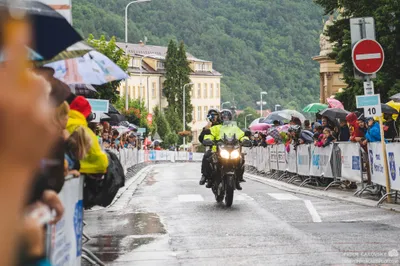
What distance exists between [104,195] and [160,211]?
8.37 metres

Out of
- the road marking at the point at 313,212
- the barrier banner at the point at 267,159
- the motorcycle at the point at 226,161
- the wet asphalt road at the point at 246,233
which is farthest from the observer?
the barrier banner at the point at 267,159

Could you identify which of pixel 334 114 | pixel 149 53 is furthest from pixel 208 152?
pixel 149 53

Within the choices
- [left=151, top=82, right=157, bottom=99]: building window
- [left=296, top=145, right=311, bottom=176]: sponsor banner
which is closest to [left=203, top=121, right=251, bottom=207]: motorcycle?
[left=296, top=145, right=311, bottom=176]: sponsor banner

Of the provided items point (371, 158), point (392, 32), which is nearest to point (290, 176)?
point (392, 32)

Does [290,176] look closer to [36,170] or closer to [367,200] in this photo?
[367,200]

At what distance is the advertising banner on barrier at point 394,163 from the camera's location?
56.6 ft

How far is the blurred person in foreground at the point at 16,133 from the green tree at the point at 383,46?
32.2 metres

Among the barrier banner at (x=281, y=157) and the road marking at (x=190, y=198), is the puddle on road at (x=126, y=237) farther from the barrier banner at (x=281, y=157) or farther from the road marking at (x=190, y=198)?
the barrier banner at (x=281, y=157)

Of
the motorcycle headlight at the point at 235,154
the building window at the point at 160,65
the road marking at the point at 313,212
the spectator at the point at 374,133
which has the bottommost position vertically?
the road marking at the point at 313,212

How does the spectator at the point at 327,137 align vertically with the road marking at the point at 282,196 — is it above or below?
above

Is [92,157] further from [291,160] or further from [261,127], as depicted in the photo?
[261,127]

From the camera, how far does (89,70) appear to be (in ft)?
39.3

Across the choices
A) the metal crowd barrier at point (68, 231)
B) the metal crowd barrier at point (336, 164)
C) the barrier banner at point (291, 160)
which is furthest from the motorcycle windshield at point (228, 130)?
the barrier banner at point (291, 160)

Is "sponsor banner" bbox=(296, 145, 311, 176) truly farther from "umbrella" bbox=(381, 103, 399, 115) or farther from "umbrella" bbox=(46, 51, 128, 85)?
"umbrella" bbox=(46, 51, 128, 85)
